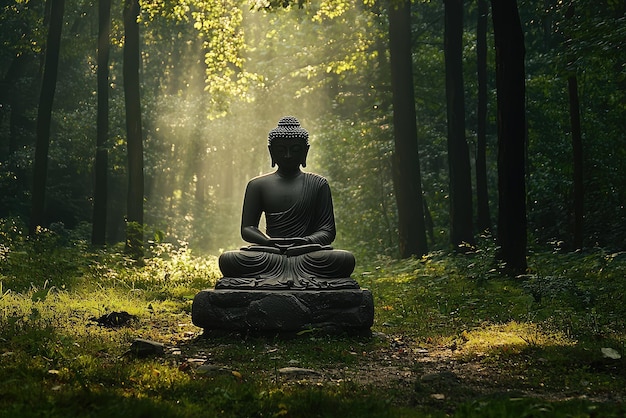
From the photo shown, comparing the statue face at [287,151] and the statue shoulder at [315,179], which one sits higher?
the statue face at [287,151]

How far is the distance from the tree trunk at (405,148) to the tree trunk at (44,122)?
9.10m

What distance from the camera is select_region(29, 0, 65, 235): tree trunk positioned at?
21.0 meters

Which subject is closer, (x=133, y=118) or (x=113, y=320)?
(x=113, y=320)

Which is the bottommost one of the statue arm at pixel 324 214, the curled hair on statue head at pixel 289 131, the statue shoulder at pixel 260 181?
the statue arm at pixel 324 214

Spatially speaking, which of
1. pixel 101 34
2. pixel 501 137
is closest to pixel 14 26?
pixel 101 34

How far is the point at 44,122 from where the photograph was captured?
2117 cm

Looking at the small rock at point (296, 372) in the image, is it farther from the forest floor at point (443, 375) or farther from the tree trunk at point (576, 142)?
the tree trunk at point (576, 142)

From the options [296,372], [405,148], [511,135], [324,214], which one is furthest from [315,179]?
[405,148]

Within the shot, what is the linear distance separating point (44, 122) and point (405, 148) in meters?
9.77

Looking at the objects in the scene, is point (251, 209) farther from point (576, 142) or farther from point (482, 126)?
point (482, 126)

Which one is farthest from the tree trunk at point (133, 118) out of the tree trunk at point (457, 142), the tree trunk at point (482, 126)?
the tree trunk at point (482, 126)

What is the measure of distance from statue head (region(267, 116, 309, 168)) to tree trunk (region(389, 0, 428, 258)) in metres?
9.96

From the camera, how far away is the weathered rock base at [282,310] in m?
9.53

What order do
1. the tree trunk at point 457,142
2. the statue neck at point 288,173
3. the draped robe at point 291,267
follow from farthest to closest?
the tree trunk at point 457,142 < the statue neck at point 288,173 < the draped robe at point 291,267
